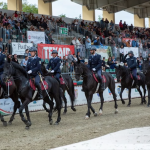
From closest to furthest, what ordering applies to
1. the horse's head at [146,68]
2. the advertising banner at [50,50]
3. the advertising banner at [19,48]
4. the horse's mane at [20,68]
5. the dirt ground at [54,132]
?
1. the dirt ground at [54,132]
2. the horse's mane at [20,68]
3. the horse's head at [146,68]
4. the advertising banner at [19,48]
5. the advertising banner at [50,50]

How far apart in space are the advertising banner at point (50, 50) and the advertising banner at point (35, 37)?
0.86m

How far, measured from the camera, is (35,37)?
66.3 feet

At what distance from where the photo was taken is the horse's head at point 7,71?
362 inches

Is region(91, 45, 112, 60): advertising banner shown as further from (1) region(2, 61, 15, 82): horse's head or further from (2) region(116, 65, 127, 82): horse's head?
(1) region(2, 61, 15, 82): horse's head

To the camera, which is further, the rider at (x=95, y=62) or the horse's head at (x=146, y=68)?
the horse's head at (x=146, y=68)

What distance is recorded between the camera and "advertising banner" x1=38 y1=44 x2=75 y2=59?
18.8 metres

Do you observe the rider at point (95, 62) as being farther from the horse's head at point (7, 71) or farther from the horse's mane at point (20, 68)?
the horse's head at point (7, 71)

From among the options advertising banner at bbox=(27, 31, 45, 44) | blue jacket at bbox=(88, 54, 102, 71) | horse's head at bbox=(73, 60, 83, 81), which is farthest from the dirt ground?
advertising banner at bbox=(27, 31, 45, 44)

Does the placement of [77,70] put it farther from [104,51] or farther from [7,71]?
[104,51]

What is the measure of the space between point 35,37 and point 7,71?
36.7 ft

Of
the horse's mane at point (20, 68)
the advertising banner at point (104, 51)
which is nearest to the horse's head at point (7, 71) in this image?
the horse's mane at point (20, 68)

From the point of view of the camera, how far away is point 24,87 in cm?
975

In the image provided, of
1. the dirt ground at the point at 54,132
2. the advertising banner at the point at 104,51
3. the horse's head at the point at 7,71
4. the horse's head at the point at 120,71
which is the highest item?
the advertising banner at the point at 104,51

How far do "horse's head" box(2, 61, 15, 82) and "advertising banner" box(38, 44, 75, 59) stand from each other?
29.7 ft
